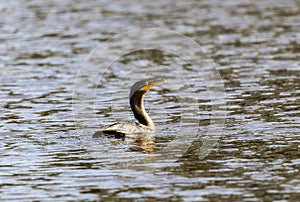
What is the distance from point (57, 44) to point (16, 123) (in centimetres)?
899

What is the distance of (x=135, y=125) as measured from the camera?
13.7m

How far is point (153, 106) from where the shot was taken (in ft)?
53.6

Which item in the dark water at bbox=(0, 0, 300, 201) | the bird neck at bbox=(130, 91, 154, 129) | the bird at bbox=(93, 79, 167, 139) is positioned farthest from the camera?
the bird neck at bbox=(130, 91, 154, 129)

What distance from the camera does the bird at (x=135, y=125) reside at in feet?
43.4

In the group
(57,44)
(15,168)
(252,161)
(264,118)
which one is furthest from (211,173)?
(57,44)

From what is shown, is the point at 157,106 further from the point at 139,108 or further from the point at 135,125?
the point at 135,125

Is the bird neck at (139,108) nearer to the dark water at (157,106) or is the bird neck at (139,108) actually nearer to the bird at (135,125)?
the bird at (135,125)

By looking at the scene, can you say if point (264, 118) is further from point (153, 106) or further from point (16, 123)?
point (16, 123)

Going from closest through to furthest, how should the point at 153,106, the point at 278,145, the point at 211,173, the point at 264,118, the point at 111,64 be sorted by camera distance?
the point at 211,173
the point at 278,145
the point at 264,118
the point at 153,106
the point at 111,64

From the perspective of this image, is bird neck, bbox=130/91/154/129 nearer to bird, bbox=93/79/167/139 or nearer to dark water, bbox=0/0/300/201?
bird, bbox=93/79/167/139

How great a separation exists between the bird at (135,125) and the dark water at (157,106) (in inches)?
10.9

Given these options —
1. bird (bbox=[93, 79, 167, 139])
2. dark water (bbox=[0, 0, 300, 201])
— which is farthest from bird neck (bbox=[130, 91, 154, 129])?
dark water (bbox=[0, 0, 300, 201])

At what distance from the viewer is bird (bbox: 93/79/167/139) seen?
43.4 feet

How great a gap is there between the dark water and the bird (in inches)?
10.9
